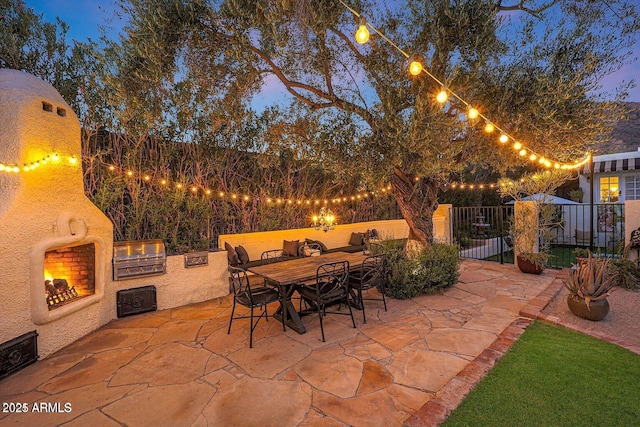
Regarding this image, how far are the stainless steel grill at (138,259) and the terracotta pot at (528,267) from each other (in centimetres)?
A: 754

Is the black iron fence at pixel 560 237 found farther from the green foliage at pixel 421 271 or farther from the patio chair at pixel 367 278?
the patio chair at pixel 367 278

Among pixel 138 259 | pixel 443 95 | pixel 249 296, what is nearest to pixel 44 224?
pixel 138 259

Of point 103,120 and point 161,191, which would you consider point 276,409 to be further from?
point 103,120

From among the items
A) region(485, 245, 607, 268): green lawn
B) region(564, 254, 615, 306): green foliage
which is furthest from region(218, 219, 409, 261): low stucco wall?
region(564, 254, 615, 306): green foliage

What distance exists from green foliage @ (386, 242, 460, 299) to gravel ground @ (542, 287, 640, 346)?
154 cm

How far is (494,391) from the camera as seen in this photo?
2.49m

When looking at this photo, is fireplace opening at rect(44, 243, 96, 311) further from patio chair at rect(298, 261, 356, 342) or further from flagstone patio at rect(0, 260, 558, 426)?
patio chair at rect(298, 261, 356, 342)

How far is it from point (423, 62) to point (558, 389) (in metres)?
4.56

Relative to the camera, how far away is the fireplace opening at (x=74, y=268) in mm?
3998

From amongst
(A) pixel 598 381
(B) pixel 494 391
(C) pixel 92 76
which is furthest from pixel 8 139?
(A) pixel 598 381

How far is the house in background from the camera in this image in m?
11.0

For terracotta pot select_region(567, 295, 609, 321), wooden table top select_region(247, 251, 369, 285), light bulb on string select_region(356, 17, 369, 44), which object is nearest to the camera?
light bulb on string select_region(356, 17, 369, 44)

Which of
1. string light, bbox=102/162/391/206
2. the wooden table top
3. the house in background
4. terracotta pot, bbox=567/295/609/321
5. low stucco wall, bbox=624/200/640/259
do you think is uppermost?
the house in background

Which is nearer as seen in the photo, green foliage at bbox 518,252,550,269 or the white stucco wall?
the white stucco wall
